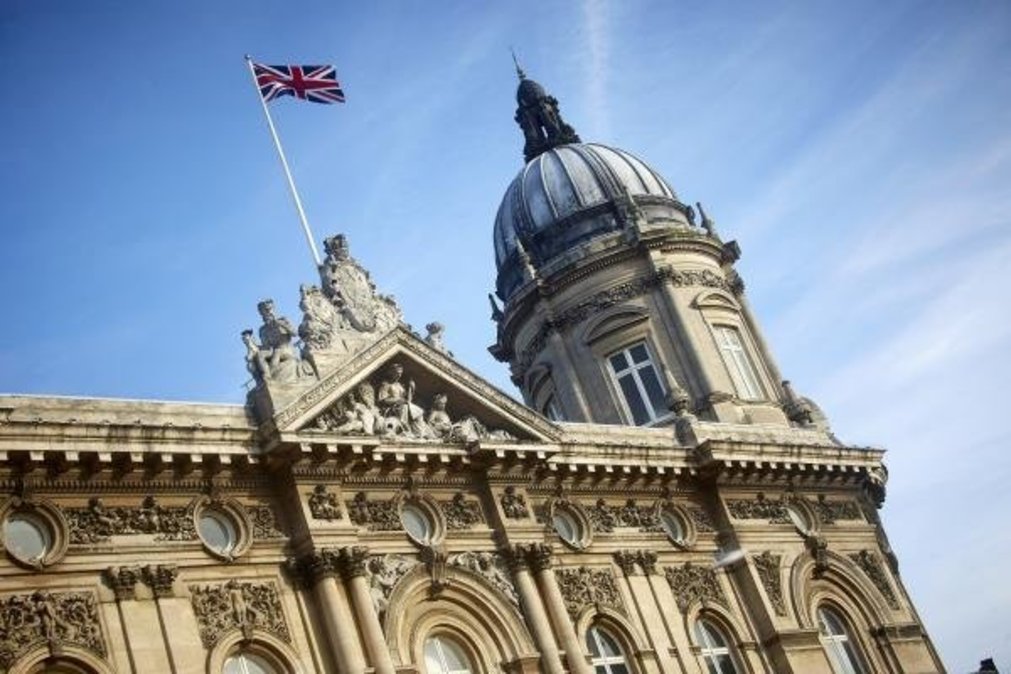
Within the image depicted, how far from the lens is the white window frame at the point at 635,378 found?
131 feet

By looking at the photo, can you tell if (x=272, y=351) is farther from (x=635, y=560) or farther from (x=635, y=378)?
(x=635, y=378)

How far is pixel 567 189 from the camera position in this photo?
44.1 m

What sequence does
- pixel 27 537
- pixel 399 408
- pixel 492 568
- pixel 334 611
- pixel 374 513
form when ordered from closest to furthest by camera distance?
pixel 27 537 < pixel 334 611 < pixel 374 513 < pixel 399 408 < pixel 492 568

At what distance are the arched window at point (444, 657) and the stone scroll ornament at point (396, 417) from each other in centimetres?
401

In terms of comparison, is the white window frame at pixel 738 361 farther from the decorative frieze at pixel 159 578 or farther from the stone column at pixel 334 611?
the decorative frieze at pixel 159 578

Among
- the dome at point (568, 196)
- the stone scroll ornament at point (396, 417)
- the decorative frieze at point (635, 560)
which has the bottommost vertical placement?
the decorative frieze at point (635, 560)

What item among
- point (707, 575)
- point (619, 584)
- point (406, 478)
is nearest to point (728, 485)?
point (707, 575)

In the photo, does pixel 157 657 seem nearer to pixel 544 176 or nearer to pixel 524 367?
pixel 524 367

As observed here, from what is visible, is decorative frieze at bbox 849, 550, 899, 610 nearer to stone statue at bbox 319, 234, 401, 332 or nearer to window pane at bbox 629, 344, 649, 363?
window pane at bbox 629, 344, 649, 363

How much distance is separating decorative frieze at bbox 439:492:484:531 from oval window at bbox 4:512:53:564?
8556 millimetres

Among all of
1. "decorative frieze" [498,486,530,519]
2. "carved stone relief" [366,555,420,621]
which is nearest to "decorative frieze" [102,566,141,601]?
"carved stone relief" [366,555,420,621]

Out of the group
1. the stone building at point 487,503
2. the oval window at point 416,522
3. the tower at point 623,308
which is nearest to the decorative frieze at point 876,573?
the stone building at point 487,503

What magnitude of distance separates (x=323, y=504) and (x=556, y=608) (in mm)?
5823

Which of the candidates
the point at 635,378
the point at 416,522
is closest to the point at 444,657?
the point at 416,522
